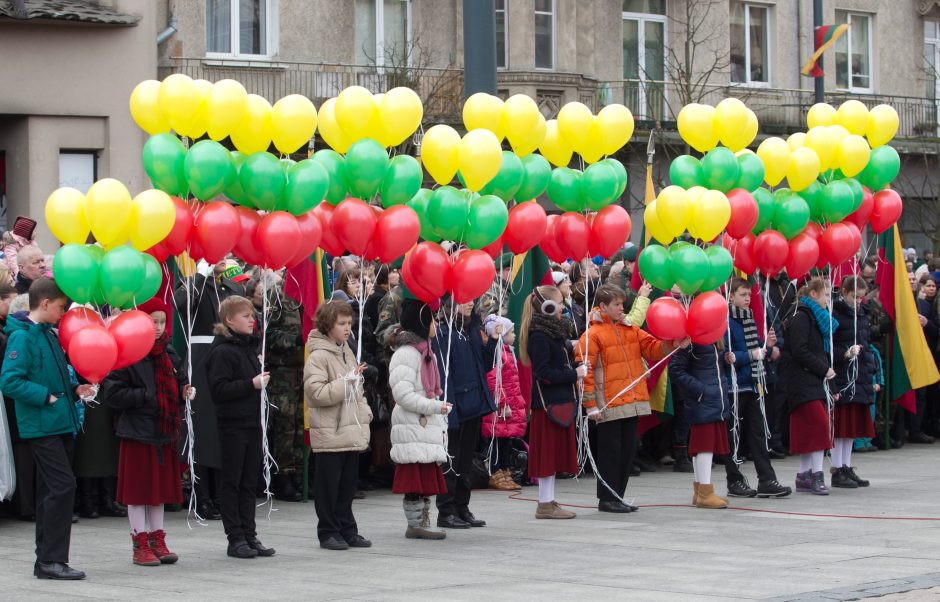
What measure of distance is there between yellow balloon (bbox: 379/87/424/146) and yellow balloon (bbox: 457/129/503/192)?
1.39ft

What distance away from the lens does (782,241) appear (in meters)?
13.4

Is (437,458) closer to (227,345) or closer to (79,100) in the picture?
(227,345)

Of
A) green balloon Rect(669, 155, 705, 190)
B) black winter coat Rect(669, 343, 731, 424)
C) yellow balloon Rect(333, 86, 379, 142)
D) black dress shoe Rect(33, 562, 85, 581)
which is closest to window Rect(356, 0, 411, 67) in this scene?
black winter coat Rect(669, 343, 731, 424)

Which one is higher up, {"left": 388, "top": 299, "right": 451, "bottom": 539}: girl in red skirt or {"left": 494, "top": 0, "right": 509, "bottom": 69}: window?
{"left": 494, "top": 0, "right": 509, "bottom": 69}: window

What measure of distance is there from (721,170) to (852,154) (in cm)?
167

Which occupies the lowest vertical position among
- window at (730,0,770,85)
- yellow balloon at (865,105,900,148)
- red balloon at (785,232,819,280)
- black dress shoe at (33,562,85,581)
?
black dress shoe at (33,562,85,581)

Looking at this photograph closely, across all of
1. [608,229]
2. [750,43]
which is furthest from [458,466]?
[750,43]

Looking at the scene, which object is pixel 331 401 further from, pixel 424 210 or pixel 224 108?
pixel 224 108

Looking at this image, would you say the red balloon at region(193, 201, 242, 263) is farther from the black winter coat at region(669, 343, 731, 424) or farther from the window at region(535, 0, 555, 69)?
the window at region(535, 0, 555, 69)

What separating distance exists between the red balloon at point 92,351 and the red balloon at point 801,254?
6.25 m

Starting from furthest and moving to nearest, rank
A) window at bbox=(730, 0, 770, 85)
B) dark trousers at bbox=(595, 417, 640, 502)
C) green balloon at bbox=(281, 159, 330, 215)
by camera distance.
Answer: window at bbox=(730, 0, 770, 85), dark trousers at bbox=(595, 417, 640, 502), green balloon at bbox=(281, 159, 330, 215)

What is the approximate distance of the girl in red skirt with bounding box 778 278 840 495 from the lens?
1389cm

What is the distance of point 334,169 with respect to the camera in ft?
37.0

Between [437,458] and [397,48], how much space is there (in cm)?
1767
